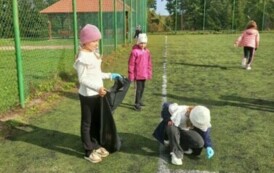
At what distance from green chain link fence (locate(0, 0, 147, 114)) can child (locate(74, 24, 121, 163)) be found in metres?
2.57

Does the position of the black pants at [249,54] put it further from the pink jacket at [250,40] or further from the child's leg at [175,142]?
the child's leg at [175,142]

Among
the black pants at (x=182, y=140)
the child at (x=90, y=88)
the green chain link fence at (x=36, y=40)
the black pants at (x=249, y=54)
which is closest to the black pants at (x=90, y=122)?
the child at (x=90, y=88)

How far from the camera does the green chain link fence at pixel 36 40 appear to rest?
701 cm

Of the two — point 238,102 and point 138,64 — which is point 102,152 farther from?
point 238,102

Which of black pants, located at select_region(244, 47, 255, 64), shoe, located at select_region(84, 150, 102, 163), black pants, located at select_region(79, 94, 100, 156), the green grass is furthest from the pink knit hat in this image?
black pants, located at select_region(244, 47, 255, 64)

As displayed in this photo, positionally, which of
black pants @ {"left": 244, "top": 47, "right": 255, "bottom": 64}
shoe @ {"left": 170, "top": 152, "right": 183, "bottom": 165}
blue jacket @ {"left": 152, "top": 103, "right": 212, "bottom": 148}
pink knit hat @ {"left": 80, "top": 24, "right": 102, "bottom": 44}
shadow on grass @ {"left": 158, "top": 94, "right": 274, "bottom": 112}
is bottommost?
shoe @ {"left": 170, "top": 152, "right": 183, "bottom": 165}

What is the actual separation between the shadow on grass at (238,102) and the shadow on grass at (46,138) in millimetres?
3045

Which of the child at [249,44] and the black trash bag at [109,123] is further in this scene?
the child at [249,44]

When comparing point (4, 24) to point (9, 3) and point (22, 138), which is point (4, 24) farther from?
point (22, 138)

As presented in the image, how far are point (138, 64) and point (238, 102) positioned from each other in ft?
7.54

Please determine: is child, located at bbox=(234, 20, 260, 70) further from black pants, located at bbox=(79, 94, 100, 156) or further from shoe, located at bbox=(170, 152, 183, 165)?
black pants, located at bbox=(79, 94, 100, 156)

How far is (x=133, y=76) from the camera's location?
23.3 ft

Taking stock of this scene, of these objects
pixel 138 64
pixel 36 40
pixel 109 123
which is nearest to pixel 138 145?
pixel 109 123

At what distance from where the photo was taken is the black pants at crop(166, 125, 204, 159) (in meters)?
4.71
